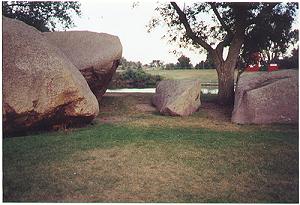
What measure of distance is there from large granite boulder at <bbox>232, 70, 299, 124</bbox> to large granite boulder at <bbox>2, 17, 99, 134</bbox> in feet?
16.8

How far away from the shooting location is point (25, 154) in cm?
738

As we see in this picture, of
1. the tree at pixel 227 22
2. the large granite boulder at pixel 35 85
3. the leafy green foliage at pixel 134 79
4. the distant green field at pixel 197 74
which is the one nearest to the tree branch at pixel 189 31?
the tree at pixel 227 22

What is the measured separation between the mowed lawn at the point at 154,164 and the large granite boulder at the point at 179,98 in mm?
2103

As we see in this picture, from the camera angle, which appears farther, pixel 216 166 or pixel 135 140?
pixel 135 140

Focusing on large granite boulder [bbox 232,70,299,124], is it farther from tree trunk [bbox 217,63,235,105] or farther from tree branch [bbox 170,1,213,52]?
tree branch [bbox 170,1,213,52]

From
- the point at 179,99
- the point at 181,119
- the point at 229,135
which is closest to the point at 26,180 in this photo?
the point at 229,135

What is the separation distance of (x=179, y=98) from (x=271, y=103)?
330 centimetres

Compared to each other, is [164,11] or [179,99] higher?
[164,11]

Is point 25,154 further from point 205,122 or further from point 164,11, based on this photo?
point 164,11

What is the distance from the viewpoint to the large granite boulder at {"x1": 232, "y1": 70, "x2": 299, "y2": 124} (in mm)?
11172

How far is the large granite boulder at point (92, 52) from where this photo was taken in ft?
42.8

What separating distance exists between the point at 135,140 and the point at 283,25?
Answer: 33.6 ft

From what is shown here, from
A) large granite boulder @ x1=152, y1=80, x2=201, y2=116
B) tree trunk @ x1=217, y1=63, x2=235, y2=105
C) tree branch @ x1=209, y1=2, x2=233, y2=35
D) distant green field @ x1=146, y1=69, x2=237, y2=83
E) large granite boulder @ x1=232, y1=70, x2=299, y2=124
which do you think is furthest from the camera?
distant green field @ x1=146, y1=69, x2=237, y2=83

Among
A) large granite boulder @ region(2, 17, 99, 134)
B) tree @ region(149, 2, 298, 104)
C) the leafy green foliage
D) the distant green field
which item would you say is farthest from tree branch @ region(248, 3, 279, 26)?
the distant green field
